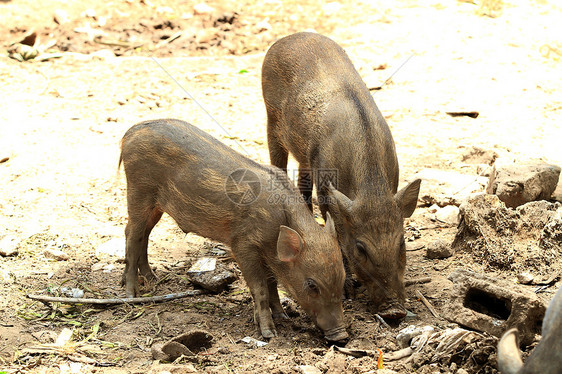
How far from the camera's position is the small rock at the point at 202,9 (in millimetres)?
12172

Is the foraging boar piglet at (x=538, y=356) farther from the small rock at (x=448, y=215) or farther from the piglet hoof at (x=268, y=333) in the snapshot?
the small rock at (x=448, y=215)

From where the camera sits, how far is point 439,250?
6160mm

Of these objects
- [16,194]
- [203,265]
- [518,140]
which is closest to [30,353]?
[203,265]

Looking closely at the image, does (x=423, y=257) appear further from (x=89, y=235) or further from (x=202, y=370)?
(x=89, y=235)

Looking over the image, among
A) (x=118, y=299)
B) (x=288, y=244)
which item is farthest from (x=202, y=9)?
(x=288, y=244)

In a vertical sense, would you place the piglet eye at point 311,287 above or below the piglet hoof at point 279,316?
above

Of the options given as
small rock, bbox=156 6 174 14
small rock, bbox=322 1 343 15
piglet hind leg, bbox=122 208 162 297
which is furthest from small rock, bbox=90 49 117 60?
piglet hind leg, bbox=122 208 162 297

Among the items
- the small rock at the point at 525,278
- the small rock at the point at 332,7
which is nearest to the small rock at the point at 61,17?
the small rock at the point at 332,7

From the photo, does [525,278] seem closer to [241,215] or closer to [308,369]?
Answer: [308,369]

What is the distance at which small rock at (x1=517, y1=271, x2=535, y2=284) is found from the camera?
17.9 ft

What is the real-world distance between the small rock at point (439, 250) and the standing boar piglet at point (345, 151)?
693 millimetres

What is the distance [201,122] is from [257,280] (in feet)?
13.8

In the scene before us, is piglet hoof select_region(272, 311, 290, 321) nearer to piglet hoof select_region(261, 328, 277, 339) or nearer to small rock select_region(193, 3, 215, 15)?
piglet hoof select_region(261, 328, 277, 339)

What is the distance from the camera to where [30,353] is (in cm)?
476
